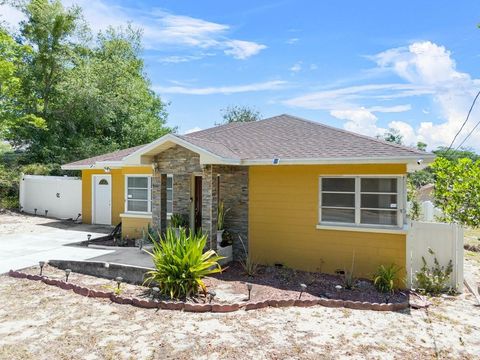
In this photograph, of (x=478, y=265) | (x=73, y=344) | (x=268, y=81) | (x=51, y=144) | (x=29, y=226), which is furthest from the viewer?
(x=268, y=81)

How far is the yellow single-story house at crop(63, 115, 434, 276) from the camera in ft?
29.0

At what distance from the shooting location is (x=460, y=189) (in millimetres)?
8344

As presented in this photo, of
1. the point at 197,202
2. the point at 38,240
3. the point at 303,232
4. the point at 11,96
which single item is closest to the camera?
the point at 303,232

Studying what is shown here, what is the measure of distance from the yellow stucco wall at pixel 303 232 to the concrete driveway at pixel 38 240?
4.90 meters

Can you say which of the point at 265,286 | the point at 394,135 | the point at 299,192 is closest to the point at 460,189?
the point at 299,192

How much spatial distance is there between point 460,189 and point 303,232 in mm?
3844

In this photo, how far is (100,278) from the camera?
895 centimetres

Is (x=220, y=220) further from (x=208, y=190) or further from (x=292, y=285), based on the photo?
(x=292, y=285)

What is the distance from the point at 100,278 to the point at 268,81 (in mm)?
23033

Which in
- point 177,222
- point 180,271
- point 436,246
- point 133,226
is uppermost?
point 177,222

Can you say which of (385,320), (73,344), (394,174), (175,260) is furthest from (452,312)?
(73,344)

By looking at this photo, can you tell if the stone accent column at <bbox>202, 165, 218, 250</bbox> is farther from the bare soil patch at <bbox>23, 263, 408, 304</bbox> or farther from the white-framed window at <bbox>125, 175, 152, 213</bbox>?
the white-framed window at <bbox>125, 175, 152, 213</bbox>

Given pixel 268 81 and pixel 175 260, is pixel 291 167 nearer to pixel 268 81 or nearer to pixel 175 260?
pixel 175 260

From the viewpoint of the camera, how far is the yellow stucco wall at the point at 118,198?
13.6 metres
